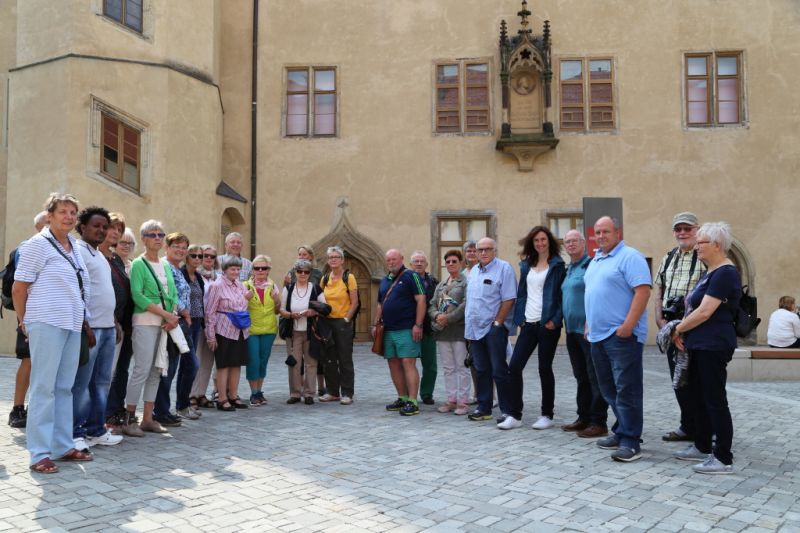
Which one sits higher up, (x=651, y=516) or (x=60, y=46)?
(x=60, y=46)

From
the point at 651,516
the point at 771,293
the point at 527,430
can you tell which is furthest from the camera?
the point at 771,293

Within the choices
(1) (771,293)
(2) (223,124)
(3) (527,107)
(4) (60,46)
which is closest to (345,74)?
(2) (223,124)

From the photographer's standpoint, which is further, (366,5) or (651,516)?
(366,5)

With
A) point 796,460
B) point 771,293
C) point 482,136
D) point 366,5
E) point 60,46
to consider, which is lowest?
point 796,460

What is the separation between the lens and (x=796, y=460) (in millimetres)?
5223

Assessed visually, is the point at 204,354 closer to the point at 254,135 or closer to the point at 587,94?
the point at 254,135

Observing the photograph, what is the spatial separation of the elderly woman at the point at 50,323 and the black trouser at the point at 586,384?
401 cm

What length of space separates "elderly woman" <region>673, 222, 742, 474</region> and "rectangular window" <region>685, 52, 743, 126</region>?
12.8 metres

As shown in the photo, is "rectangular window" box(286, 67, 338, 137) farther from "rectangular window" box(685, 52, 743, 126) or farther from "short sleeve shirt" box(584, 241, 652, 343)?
"short sleeve shirt" box(584, 241, 652, 343)

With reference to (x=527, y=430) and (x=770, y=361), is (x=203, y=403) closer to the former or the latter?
(x=527, y=430)

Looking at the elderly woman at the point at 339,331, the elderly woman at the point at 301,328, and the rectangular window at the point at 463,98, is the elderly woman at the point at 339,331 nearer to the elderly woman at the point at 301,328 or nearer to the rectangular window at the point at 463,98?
the elderly woman at the point at 301,328

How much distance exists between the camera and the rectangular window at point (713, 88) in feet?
53.8

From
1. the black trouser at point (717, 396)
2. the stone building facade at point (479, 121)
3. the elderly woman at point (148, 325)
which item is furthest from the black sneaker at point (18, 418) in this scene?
the stone building facade at point (479, 121)

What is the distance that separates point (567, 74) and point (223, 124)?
327 inches
